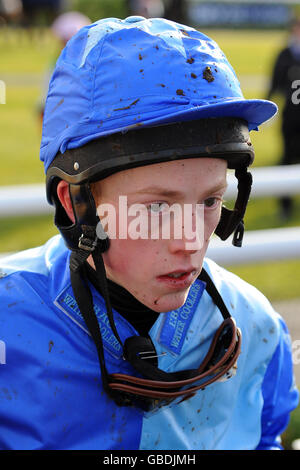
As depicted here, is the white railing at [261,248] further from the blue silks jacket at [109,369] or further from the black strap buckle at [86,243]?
the black strap buckle at [86,243]

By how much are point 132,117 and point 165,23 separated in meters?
0.28

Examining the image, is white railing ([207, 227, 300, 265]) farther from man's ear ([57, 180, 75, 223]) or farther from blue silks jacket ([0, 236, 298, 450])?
man's ear ([57, 180, 75, 223])

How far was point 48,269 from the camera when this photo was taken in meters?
1.82

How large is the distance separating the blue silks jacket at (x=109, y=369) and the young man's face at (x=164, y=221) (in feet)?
0.64

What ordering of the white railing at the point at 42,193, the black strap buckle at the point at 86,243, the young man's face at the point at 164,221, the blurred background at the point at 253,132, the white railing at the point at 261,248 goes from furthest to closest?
the blurred background at the point at 253,132 → the white railing at the point at 261,248 → the white railing at the point at 42,193 → the black strap buckle at the point at 86,243 → the young man's face at the point at 164,221

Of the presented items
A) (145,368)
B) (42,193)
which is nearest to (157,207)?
(145,368)

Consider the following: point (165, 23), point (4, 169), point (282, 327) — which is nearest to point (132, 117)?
point (165, 23)

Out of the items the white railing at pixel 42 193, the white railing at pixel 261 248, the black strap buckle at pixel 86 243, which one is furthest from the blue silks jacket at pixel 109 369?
the white railing at pixel 261 248

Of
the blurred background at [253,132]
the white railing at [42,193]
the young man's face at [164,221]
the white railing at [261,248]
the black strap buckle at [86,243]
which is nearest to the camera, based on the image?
the young man's face at [164,221]

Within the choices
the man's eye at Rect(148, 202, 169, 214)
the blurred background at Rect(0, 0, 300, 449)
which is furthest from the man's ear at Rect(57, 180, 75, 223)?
the blurred background at Rect(0, 0, 300, 449)

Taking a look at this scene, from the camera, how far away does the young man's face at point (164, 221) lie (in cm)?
151

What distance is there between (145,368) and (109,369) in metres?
0.10

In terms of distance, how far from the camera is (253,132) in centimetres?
1178

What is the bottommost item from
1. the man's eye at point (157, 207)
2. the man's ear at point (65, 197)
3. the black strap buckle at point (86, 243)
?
the black strap buckle at point (86, 243)
